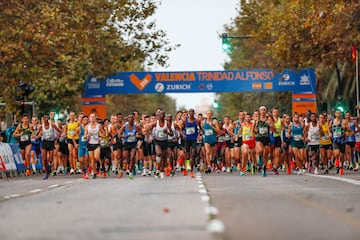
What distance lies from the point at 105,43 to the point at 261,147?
2434cm

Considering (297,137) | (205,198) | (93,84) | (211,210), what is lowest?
(205,198)

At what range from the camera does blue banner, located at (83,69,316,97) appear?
56.1 metres

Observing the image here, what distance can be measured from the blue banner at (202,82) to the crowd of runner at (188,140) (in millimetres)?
21956

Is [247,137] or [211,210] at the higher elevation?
[247,137]

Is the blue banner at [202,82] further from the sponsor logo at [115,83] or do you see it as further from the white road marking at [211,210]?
the white road marking at [211,210]

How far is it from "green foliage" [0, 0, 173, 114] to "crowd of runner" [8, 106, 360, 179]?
2.71 m

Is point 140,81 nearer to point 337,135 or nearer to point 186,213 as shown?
point 337,135

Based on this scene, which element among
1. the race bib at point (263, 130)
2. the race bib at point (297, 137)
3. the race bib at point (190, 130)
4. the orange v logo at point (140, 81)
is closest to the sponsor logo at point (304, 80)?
the orange v logo at point (140, 81)

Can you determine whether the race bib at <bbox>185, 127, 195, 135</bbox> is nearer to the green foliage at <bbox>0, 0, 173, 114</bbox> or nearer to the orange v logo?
the green foliage at <bbox>0, 0, 173, 114</bbox>

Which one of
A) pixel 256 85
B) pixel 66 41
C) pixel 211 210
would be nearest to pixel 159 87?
pixel 256 85

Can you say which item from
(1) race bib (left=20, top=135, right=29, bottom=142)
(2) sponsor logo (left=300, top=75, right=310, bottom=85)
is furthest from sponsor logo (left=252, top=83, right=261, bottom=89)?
(1) race bib (left=20, top=135, right=29, bottom=142)

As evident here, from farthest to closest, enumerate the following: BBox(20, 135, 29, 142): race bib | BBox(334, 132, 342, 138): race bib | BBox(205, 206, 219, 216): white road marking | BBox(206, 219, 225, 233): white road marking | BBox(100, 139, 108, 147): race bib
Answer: BBox(20, 135, 29, 142): race bib, BBox(334, 132, 342, 138): race bib, BBox(100, 139, 108, 147): race bib, BBox(205, 206, 219, 216): white road marking, BBox(206, 219, 225, 233): white road marking

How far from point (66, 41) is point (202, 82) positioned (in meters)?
21.7

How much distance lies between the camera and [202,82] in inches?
2247
